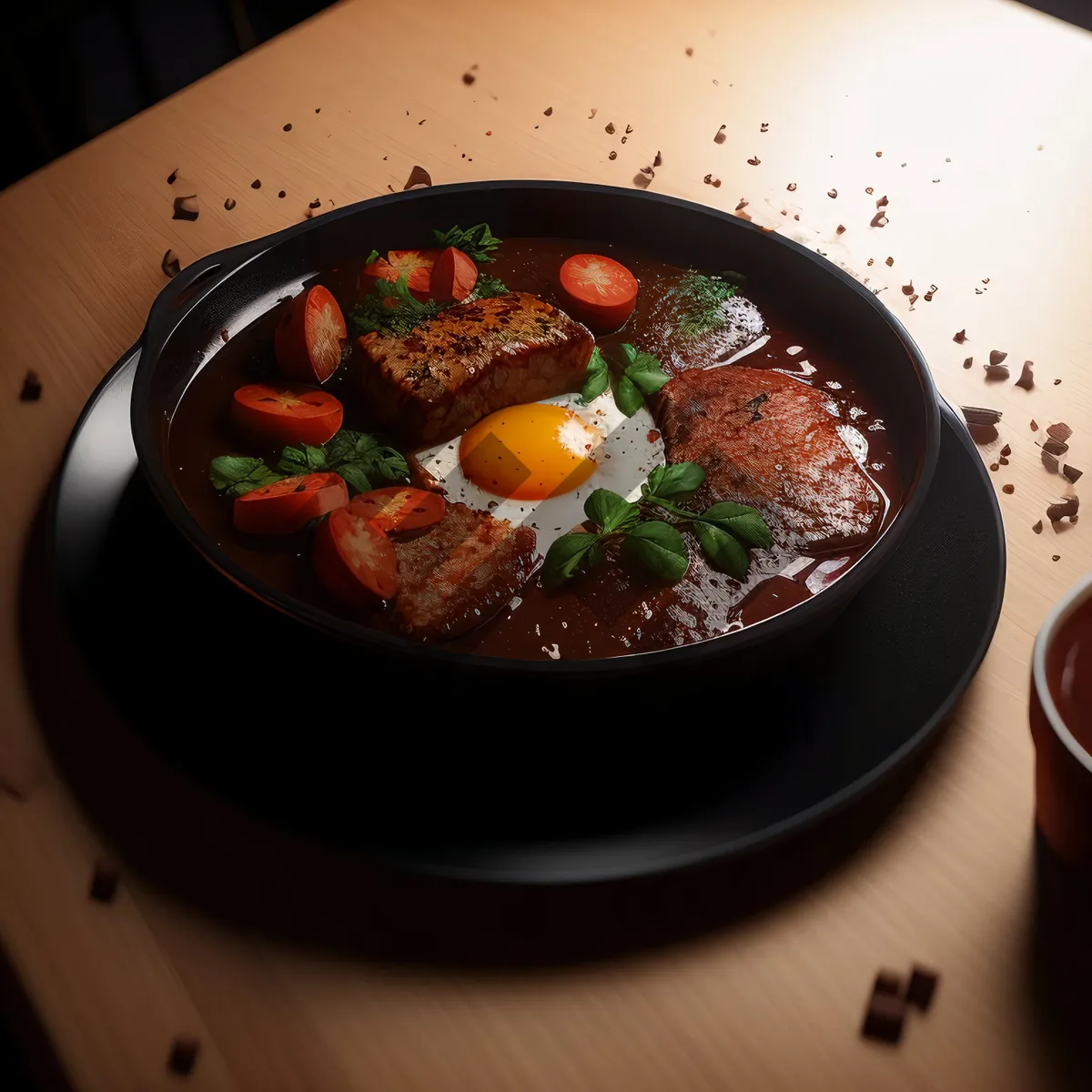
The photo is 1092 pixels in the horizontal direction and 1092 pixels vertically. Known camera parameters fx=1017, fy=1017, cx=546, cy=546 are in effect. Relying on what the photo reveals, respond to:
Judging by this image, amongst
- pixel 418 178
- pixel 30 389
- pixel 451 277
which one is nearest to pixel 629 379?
pixel 451 277

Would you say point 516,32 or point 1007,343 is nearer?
point 1007,343

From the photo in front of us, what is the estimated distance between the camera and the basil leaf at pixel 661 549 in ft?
5.50

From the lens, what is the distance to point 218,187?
2.69 meters

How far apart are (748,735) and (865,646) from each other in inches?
11.1

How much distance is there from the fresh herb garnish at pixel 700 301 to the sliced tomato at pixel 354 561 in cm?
88

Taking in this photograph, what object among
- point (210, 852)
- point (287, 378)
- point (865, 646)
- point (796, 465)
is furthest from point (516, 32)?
point (210, 852)

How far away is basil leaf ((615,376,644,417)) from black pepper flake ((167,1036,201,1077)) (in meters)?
1.34

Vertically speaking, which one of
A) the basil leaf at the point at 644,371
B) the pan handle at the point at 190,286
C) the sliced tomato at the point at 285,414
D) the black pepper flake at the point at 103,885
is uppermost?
the pan handle at the point at 190,286

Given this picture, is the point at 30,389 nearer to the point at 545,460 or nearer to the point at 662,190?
the point at 545,460

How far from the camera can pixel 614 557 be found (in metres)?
1.76

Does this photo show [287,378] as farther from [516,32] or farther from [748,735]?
[516,32]

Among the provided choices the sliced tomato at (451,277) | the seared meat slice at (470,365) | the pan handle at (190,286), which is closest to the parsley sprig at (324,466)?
the seared meat slice at (470,365)

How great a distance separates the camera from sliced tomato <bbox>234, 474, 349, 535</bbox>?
171cm

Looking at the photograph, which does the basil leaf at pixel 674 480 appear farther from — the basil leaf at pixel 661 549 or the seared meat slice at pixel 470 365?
the seared meat slice at pixel 470 365
